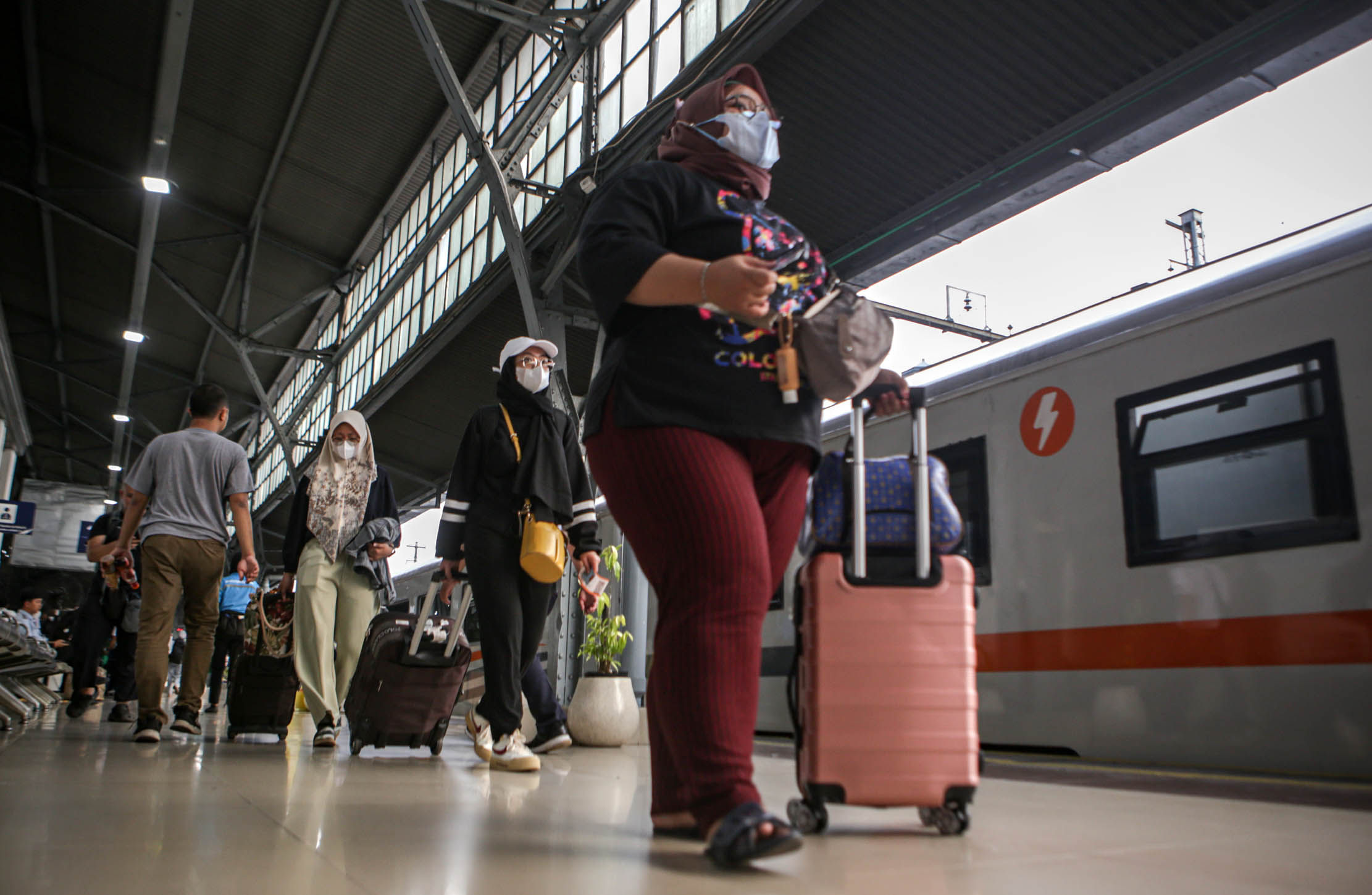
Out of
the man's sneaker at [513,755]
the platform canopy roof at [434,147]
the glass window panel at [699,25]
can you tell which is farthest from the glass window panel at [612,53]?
the man's sneaker at [513,755]

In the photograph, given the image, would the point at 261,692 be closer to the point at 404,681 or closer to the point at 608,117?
the point at 404,681

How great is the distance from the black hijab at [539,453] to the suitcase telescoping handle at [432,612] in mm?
571

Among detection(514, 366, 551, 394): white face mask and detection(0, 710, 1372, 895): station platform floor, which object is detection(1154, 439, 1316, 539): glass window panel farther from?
detection(514, 366, 551, 394): white face mask

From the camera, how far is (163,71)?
11.3 meters

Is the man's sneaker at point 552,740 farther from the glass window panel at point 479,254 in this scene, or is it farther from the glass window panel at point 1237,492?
the glass window panel at point 479,254

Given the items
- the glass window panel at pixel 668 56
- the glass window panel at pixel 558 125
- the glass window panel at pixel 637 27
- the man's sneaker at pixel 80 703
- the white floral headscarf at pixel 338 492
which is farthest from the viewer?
the glass window panel at pixel 558 125

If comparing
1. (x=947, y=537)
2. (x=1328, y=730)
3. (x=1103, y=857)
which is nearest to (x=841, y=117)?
(x=1328, y=730)

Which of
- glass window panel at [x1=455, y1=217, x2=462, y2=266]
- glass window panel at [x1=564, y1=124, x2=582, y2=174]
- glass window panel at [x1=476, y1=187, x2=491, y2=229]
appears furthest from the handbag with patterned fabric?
glass window panel at [x1=455, y1=217, x2=462, y2=266]

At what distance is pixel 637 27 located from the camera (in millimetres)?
9211

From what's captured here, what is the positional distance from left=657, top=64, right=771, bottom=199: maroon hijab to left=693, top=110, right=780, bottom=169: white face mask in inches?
0.5

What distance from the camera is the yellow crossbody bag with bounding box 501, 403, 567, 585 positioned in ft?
11.3

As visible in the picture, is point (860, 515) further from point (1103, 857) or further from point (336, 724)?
point (336, 724)

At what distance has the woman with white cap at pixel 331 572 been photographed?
468 cm

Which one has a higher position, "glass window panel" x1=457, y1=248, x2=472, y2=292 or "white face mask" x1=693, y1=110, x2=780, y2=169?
"glass window panel" x1=457, y1=248, x2=472, y2=292
